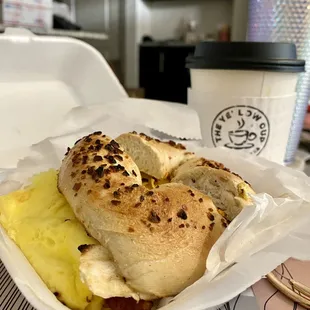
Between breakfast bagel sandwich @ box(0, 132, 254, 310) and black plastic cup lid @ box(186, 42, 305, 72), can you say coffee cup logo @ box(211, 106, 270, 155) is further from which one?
breakfast bagel sandwich @ box(0, 132, 254, 310)

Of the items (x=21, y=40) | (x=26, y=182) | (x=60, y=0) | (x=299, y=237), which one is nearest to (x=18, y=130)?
(x=21, y=40)

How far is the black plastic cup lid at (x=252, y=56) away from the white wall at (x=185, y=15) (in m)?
2.79

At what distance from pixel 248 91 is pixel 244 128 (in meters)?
0.06

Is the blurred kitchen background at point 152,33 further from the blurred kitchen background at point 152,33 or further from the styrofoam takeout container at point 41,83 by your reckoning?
the styrofoam takeout container at point 41,83

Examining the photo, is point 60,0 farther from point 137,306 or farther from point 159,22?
point 137,306

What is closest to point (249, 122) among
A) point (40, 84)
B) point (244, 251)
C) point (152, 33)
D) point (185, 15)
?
point (244, 251)

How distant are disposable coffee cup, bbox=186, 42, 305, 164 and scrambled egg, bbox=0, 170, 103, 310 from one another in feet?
1.12

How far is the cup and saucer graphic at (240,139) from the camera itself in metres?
0.75

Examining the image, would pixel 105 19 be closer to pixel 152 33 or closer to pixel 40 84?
pixel 152 33

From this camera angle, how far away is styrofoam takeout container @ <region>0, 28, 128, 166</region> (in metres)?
0.89

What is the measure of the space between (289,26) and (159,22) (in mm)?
2877

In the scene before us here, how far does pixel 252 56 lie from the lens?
0.72m

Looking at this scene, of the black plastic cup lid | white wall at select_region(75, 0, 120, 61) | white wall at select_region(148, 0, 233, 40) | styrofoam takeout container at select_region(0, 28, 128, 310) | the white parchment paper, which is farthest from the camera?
white wall at select_region(75, 0, 120, 61)

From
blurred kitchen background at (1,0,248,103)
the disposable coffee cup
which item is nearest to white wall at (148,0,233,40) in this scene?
blurred kitchen background at (1,0,248,103)
